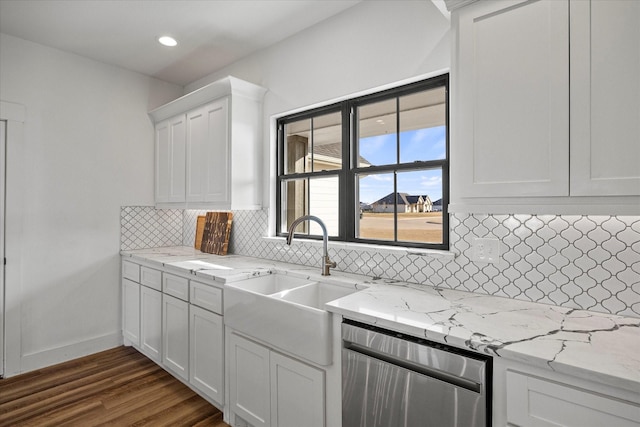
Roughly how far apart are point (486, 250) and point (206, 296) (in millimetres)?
1755

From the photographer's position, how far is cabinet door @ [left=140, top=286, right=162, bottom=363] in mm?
2801

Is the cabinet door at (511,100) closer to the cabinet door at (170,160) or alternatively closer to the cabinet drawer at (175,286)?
the cabinet drawer at (175,286)

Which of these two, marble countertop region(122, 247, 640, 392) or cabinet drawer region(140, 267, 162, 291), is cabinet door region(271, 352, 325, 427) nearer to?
marble countertop region(122, 247, 640, 392)

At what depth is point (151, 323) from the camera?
2902 mm

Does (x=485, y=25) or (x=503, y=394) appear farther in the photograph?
(x=485, y=25)

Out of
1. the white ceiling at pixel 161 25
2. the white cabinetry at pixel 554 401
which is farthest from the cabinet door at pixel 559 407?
the white ceiling at pixel 161 25

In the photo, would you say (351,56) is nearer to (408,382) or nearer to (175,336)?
(408,382)

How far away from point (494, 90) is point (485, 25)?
0.29m

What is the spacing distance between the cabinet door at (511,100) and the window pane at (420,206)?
53 cm

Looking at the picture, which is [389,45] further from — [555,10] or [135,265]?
[135,265]

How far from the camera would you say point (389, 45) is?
7.16 ft

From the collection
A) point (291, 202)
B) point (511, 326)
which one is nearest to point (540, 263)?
point (511, 326)

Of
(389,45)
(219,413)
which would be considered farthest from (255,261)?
(389,45)

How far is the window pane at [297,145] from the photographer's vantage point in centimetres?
283
